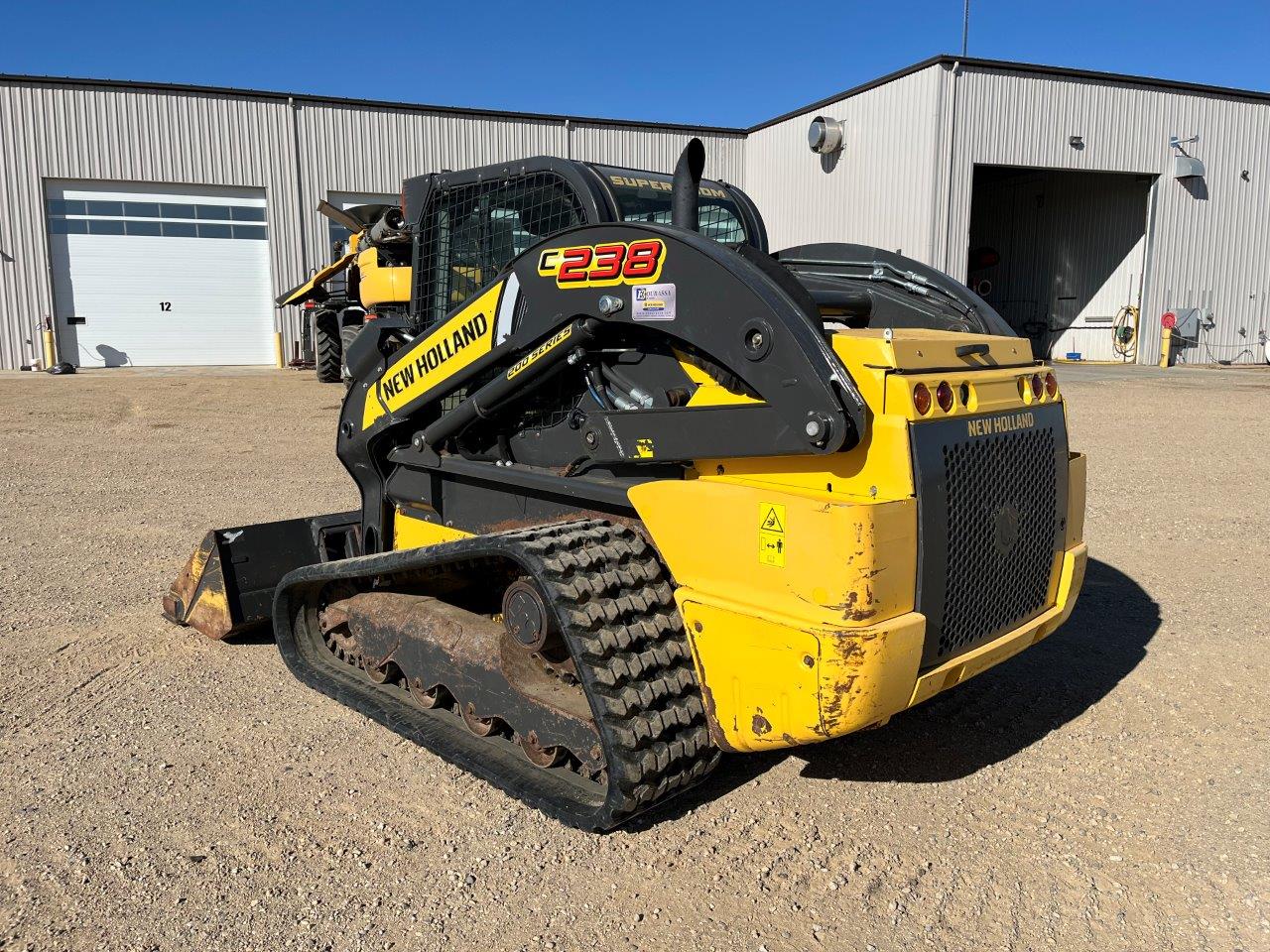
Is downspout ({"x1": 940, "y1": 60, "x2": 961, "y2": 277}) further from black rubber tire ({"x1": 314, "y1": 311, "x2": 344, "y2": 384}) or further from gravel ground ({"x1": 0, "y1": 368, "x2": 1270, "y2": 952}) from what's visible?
gravel ground ({"x1": 0, "y1": 368, "x2": 1270, "y2": 952})

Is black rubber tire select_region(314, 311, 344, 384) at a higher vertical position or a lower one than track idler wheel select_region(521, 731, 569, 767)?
higher

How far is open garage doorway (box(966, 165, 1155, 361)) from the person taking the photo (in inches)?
947

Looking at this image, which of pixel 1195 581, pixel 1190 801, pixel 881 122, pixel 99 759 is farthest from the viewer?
pixel 881 122

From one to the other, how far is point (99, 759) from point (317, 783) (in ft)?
2.82

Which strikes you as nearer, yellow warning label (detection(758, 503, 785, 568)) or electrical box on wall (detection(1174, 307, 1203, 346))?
yellow warning label (detection(758, 503, 785, 568))

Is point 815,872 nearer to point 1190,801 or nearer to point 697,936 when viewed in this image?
point 697,936

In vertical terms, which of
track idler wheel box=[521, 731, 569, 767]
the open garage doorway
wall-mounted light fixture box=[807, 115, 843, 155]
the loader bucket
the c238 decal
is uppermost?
wall-mounted light fixture box=[807, 115, 843, 155]

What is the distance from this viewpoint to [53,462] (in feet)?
33.2

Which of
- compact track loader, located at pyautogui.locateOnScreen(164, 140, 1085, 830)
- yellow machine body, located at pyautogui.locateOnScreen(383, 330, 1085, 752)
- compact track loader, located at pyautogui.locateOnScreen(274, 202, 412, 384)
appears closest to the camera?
yellow machine body, located at pyautogui.locateOnScreen(383, 330, 1085, 752)

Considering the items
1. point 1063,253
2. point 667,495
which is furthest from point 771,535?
point 1063,253

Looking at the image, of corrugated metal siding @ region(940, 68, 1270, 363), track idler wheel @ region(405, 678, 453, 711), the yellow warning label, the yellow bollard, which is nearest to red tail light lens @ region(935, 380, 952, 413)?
the yellow warning label

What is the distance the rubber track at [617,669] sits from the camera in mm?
3002

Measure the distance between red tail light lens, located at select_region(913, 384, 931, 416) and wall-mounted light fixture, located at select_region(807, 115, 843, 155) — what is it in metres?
20.9

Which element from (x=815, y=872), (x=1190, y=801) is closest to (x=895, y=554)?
(x=815, y=872)
